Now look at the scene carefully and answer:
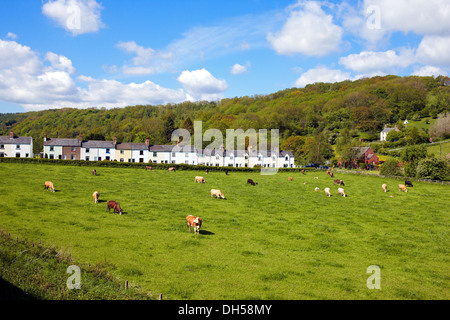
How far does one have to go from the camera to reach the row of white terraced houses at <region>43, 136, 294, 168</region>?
8388 centimetres

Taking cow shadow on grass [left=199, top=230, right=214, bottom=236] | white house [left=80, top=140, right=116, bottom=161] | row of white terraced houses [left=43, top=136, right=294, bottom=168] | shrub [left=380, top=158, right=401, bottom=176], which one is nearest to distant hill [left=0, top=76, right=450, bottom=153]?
row of white terraced houses [left=43, top=136, right=294, bottom=168]

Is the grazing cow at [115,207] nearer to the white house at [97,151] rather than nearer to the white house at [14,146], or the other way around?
the white house at [97,151]

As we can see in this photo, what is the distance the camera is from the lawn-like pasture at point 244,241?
12.1 meters

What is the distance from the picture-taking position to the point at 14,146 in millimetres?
84062

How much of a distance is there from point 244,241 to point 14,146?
3619 inches

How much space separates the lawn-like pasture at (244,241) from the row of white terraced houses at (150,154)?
187ft

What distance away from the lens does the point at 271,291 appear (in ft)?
37.7

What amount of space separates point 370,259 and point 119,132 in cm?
13871

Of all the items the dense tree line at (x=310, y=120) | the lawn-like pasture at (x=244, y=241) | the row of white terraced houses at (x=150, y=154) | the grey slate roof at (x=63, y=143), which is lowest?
the lawn-like pasture at (x=244, y=241)

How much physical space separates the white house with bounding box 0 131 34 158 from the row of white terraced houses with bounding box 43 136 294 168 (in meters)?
6.71

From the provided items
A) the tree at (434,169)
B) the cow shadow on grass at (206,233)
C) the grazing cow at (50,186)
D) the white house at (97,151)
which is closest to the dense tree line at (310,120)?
the white house at (97,151)

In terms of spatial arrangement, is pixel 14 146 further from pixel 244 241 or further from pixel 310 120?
pixel 310 120

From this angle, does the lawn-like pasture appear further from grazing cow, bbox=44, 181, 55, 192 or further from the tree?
the tree
